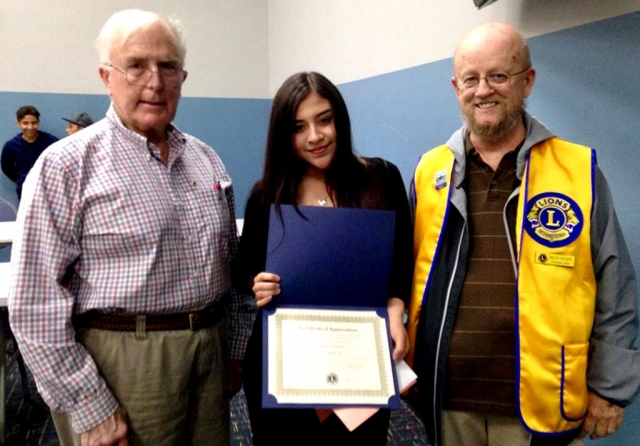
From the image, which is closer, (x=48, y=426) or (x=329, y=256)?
(x=329, y=256)

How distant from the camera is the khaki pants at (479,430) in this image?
4.73 feet

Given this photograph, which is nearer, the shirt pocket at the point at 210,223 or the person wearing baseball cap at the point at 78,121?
the shirt pocket at the point at 210,223

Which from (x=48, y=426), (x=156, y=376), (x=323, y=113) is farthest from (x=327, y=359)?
(x=48, y=426)

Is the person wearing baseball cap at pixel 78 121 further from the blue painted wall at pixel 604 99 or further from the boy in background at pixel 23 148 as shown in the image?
the blue painted wall at pixel 604 99

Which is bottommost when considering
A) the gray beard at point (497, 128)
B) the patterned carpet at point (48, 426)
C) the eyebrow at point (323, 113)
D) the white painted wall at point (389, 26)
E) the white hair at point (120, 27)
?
the patterned carpet at point (48, 426)

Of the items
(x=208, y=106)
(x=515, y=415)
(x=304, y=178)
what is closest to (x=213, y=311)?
(x=304, y=178)

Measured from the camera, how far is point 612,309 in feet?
4.38

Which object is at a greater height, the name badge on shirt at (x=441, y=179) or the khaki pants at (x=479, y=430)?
the name badge on shirt at (x=441, y=179)

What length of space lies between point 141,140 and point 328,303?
677 mm

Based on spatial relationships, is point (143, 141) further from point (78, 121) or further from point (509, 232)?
point (78, 121)

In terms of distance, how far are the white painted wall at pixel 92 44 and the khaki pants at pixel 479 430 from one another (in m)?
5.04

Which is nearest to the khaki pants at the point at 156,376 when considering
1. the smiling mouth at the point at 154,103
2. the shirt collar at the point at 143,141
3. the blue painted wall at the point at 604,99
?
the shirt collar at the point at 143,141

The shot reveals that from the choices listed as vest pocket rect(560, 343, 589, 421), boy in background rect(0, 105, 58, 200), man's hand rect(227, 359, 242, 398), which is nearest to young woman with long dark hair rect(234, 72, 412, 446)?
man's hand rect(227, 359, 242, 398)

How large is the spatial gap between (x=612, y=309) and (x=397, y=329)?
57cm
